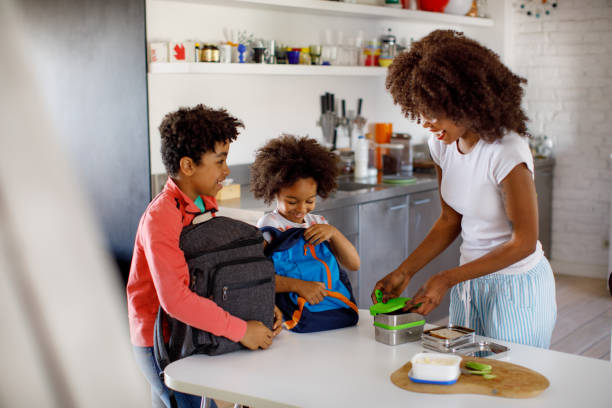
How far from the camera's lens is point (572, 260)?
526 centimetres

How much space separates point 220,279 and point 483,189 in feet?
2.45

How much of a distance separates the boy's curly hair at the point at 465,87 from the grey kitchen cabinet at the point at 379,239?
1.87 metres

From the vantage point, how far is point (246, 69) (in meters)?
3.40

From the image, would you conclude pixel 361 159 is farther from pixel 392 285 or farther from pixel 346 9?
pixel 392 285

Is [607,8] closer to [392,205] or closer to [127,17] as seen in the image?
[392,205]

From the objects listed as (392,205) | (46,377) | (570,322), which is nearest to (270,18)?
(392,205)

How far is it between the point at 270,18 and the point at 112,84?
109 cm

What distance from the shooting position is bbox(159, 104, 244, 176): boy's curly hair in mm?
1788

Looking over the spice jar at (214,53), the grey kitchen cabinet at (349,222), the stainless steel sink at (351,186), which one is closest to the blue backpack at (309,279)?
the grey kitchen cabinet at (349,222)

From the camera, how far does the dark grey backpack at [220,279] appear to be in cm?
164

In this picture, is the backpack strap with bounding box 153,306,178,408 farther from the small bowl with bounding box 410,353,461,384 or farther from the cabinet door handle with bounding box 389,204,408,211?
the cabinet door handle with bounding box 389,204,408,211

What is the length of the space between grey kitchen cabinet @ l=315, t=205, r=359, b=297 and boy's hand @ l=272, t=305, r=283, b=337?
1.58 metres

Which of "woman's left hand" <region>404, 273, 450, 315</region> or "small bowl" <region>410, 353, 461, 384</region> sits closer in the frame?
"small bowl" <region>410, 353, 461, 384</region>

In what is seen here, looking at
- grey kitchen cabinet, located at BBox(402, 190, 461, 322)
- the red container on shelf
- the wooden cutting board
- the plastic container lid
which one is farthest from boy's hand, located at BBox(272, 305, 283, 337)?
the red container on shelf
